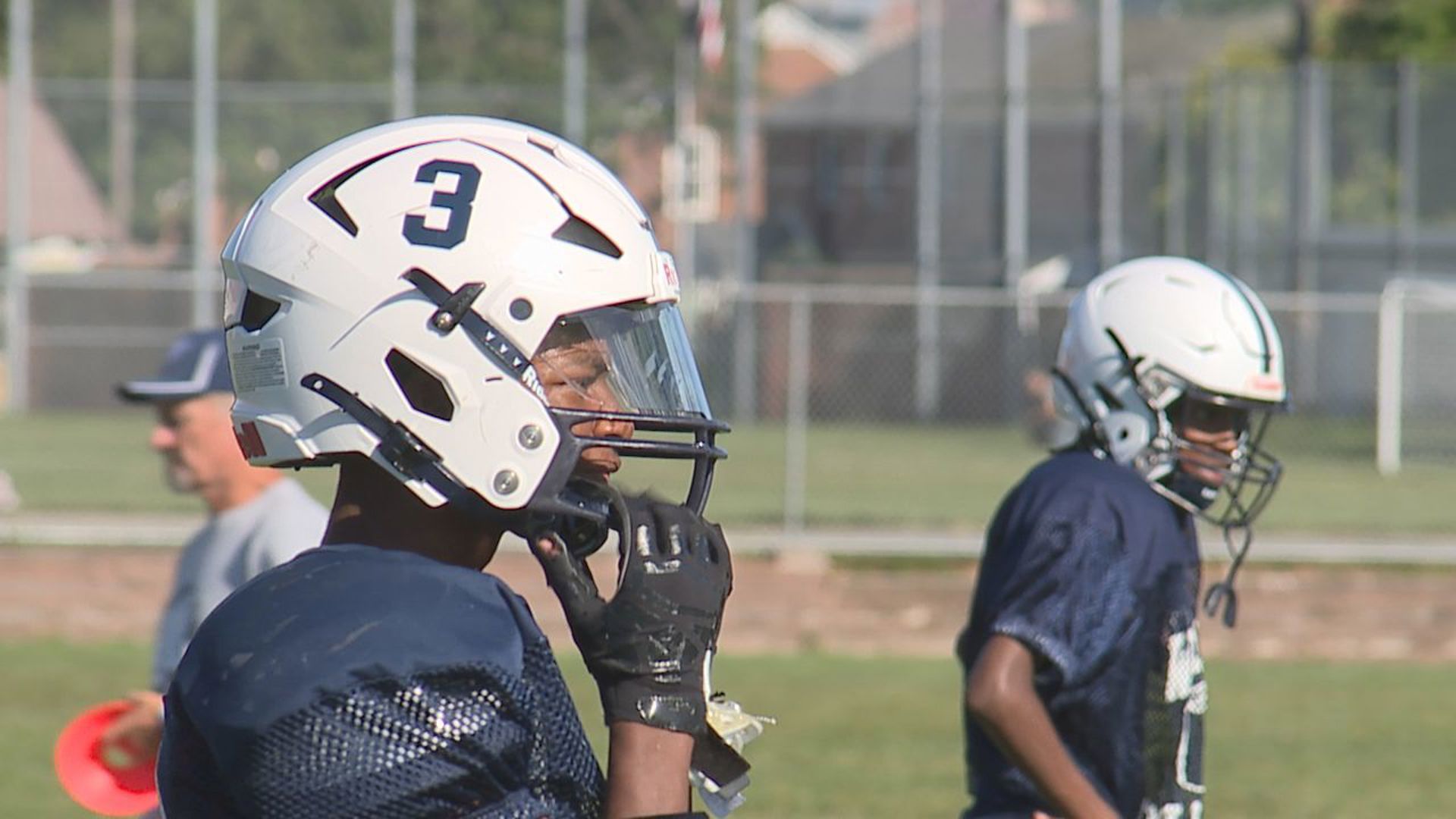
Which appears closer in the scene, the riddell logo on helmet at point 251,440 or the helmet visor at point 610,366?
the helmet visor at point 610,366

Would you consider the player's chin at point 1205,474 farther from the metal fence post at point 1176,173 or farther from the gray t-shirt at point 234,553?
the metal fence post at point 1176,173

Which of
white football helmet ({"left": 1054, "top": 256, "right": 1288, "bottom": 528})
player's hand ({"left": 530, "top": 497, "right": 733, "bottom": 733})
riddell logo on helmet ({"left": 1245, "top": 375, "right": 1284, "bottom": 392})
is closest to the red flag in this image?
white football helmet ({"left": 1054, "top": 256, "right": 1288, "bottom": 528})

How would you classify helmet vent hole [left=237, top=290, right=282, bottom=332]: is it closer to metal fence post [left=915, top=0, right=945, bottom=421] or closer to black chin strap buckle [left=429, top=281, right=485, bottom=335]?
black chin strap buckle [left=429, top=281, right=485, bottom=335]

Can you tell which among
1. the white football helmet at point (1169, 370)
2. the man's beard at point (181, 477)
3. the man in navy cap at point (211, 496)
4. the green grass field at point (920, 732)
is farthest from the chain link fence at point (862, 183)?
the white football helmet at point (1169, 370)

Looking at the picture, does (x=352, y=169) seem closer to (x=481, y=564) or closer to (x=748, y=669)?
(x=481, y=564)

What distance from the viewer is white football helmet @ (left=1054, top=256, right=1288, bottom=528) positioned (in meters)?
4.65

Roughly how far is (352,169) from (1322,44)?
52.0m

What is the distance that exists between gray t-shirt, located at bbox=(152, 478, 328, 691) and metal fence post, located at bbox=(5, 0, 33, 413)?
22.0 meters

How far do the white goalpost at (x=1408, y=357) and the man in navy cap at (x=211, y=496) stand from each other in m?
12.5

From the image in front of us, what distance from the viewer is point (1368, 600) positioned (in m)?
13.7

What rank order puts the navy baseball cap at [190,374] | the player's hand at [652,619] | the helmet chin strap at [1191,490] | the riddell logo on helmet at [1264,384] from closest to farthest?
the player's hand at [652,619]
the helmet chin strap at [1191,490]
the riddell logo on helmet at [1264,384]
the navy baseball cap at [190,374]

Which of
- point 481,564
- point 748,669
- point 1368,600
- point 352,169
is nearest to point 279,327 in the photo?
point 352,169

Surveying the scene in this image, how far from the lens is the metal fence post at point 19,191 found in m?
26.7

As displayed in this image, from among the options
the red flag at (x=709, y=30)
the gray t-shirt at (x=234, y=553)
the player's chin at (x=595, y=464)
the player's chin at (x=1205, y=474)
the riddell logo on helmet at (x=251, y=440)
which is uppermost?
the red flag at (x=709, y=30)
